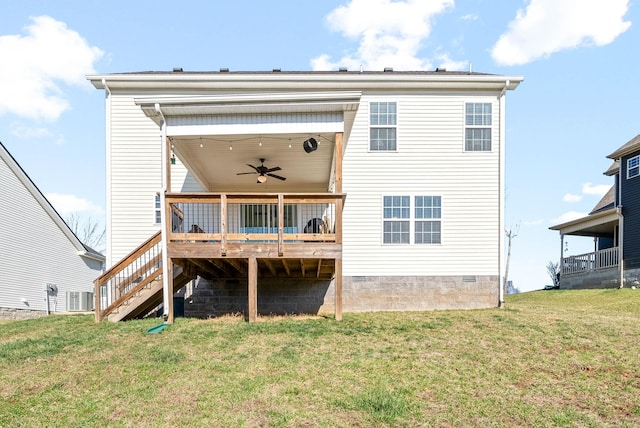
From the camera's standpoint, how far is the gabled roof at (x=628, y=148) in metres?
18.3

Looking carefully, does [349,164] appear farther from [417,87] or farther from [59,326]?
[59,326]

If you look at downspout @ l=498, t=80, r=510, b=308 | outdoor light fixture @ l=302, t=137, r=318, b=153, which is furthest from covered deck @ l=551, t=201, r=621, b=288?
outdoor light fixture @ l=302, t=137, r=318, b=153

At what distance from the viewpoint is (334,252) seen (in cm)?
888

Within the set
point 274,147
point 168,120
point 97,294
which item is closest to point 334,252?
point 274,147

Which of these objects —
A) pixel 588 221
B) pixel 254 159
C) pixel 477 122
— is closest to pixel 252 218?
pixel 254 159

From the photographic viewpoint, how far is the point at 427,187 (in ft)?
38.2

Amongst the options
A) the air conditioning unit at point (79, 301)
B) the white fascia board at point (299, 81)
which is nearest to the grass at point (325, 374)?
the white fascia board at point (299, 81)

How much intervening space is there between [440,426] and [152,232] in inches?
349

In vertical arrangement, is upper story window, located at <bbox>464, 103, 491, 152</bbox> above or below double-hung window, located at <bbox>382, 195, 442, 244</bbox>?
above

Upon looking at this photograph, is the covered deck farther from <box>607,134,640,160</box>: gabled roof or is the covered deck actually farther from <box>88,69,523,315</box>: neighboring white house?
<box>88,69,523,315</box>: neighboring white house

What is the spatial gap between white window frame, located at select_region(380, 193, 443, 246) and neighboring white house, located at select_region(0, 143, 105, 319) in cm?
1225

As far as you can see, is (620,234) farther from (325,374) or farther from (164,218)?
(164,218)

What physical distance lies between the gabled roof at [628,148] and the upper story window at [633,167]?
0.33 metres

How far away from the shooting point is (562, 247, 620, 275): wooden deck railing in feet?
62.7
